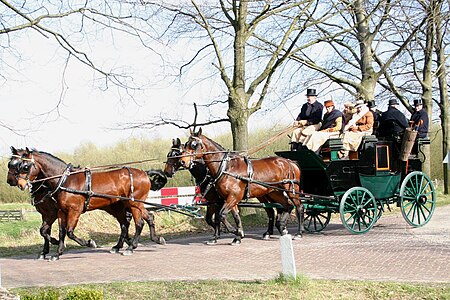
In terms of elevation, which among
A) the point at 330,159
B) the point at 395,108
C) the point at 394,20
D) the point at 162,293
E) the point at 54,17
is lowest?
the point at 162,293

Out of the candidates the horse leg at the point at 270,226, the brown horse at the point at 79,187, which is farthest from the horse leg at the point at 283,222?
the brown horse at the point at 79,187

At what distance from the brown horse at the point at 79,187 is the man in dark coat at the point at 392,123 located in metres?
5.77

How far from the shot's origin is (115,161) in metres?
27.0

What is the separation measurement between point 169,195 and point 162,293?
10.5m

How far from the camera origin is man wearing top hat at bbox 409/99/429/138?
16.3m

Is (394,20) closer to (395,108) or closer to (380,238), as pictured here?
(395,108)

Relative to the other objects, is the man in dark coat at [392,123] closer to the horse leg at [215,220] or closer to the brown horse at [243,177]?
the brown horse at [243,177]

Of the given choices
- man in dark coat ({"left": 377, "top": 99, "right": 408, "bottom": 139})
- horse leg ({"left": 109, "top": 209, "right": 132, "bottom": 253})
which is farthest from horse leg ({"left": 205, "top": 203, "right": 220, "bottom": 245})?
man in dark coat ({"left": 377, "top": 99, "right": 408, "bottom": 139})

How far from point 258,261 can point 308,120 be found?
4.88 metres

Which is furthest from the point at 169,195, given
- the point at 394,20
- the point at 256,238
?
the point at 394,20

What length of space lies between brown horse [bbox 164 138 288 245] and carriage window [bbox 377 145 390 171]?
Result: 269 cm

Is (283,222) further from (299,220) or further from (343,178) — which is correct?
(343,178)

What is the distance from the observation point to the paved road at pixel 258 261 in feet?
34.0

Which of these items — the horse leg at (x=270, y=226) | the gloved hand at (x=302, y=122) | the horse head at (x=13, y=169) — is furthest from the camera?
the gloved hand at (x=302, y=122)
